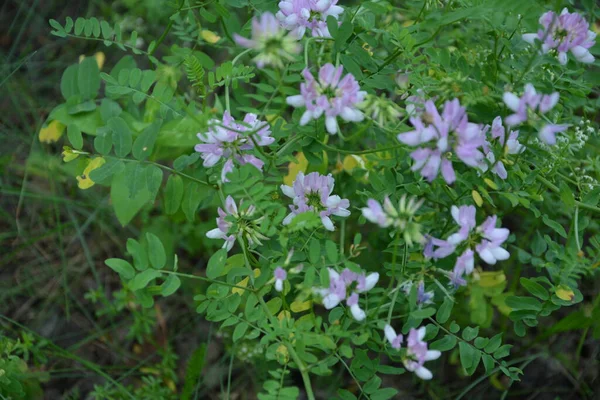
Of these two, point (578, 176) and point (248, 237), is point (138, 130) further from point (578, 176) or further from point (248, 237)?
point (578, 176)

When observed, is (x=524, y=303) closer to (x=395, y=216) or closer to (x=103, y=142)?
(x=395, y=216)

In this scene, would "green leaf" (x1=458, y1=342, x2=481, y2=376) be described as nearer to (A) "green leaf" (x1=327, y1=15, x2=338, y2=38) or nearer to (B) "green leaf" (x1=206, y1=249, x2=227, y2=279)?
(B) "green leaf" (x1=206, y1=249, x2=227, y2=279)

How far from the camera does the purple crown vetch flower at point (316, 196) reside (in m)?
1.63

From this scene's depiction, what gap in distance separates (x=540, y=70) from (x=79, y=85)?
151 cm

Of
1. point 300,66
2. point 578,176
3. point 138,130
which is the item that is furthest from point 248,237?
point 578,176

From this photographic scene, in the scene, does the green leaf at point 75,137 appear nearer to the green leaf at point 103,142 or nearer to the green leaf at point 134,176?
the green leaf at point 103,142

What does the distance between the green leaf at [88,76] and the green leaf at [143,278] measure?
971 millimetres

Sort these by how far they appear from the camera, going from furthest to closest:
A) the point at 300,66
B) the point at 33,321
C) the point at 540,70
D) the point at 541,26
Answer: the point at 33,321 → the point at 540,70 → the point at 300,66 → the point at 541,26

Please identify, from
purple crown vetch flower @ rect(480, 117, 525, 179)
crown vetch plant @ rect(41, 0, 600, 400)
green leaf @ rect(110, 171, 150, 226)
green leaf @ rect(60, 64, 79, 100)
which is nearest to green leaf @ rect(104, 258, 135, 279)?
crown vetch plant @ rect(41, 0, 600, 400)

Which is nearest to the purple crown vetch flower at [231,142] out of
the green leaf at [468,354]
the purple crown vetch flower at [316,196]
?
the purple crown vetch flower at [316,196]

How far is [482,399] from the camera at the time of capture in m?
2.39

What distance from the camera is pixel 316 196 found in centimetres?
165

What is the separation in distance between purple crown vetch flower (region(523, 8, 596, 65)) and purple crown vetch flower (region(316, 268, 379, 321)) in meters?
0.67

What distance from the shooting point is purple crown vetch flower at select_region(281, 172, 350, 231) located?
5.36 ft
